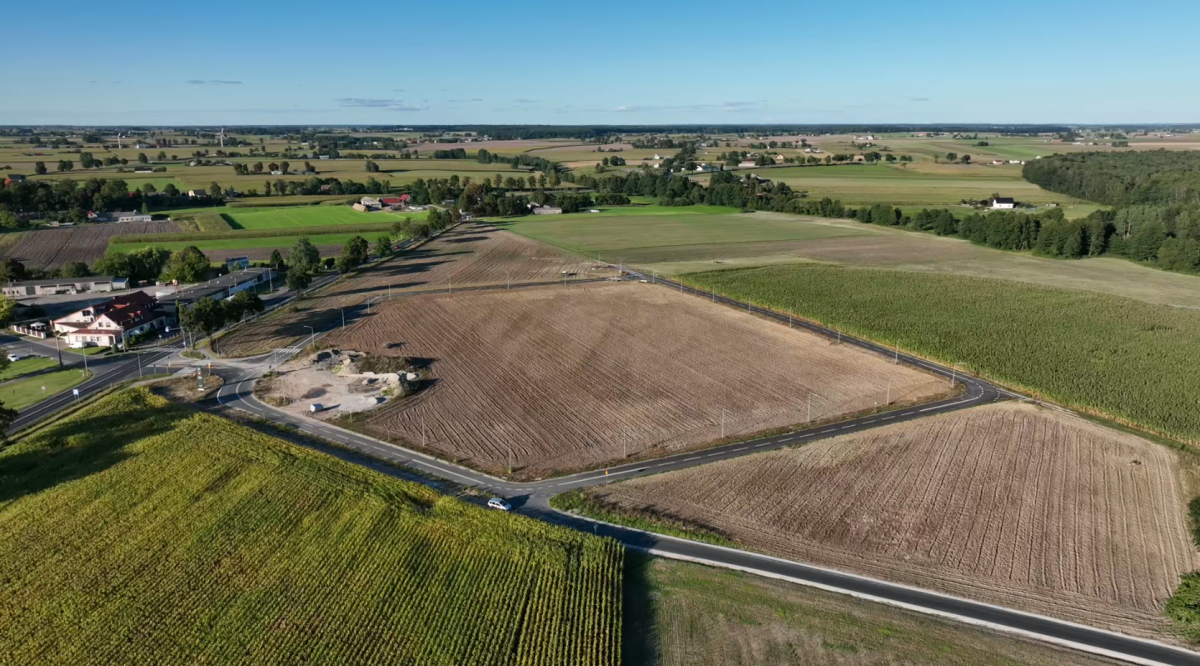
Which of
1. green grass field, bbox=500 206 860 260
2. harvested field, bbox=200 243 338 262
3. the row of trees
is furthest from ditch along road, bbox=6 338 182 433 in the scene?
the row of trees

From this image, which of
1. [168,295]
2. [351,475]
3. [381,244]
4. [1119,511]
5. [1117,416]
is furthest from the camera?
[381,244]

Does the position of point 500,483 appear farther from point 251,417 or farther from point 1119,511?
point 1119,511

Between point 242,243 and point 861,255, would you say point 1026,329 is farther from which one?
point 242,243

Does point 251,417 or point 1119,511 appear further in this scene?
point 251,417

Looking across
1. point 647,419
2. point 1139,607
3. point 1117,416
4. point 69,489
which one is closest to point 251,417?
point 69,489

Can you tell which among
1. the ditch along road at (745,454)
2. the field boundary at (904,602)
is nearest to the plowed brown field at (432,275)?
the ditch along road at (745,454)

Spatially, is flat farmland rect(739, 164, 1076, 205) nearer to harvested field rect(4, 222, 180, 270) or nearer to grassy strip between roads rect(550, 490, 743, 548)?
grassy strip between roads rect(550, 490, 743, 548)
